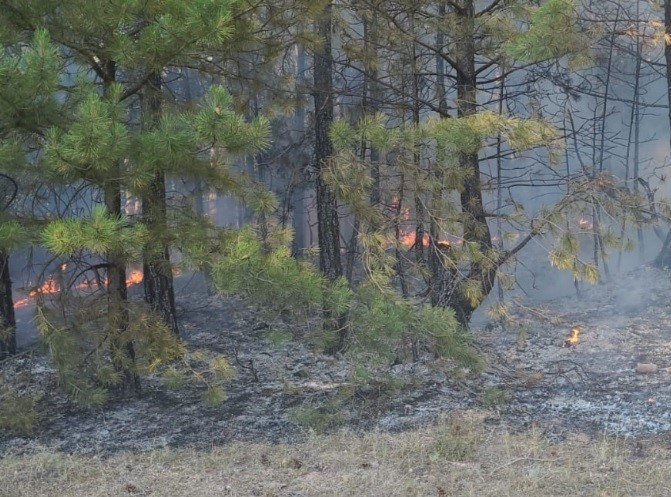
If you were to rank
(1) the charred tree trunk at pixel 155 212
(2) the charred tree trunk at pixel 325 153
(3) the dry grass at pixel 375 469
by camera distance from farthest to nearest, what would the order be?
(2) the charred tree trunk at pixel 325 153 → (1) the charred tree trunk at pixel 155 212 → (3) the dry grass at pixel 375 469

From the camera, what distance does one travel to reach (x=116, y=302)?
8.42 metres

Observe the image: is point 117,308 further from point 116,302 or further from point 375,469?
point 375,469

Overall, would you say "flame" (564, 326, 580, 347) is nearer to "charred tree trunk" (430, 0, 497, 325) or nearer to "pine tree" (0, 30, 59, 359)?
"charred tree trunk" (430, 0, 497, 325)

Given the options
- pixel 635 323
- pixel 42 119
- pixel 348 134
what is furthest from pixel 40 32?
pixel 635 323

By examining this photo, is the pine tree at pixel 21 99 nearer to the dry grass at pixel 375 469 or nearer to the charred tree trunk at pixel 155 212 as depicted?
the charred tree trunk at pixel 155 212

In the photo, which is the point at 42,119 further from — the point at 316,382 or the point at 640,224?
the point at 640,224

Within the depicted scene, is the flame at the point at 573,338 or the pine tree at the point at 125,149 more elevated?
the pine tree at the point at 125,149

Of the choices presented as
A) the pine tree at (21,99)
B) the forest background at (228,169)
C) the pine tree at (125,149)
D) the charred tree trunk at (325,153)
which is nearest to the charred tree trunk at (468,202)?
the forest background at (228,169)

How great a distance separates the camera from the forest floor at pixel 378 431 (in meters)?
6.29

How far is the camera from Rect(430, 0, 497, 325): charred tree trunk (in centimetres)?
895

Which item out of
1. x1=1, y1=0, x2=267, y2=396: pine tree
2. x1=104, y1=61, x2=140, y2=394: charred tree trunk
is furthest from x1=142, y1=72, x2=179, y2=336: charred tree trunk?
x1=104, y1=61, x2=140, y2=394: charred tree trunk

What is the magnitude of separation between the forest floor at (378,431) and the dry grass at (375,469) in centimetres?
2

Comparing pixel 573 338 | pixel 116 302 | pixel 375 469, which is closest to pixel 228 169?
pixel 116 302

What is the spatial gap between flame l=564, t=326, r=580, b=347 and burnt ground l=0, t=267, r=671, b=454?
0.28ft
